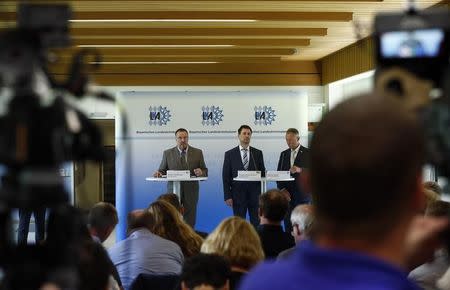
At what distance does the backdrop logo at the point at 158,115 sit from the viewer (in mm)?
12812

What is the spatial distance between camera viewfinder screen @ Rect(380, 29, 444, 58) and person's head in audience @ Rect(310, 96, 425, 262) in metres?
0.53

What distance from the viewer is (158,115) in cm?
1285

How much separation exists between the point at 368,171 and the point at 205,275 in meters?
2.25

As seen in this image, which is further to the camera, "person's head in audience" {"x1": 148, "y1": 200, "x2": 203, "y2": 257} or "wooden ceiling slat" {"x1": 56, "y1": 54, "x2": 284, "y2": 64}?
"wooden ceiling slat" {"x1": 56, "y1": 54, "x2": 284, "y2": 64}

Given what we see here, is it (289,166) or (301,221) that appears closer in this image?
(301,221)

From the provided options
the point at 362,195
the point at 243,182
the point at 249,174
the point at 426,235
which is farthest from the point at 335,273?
the point at 243,182

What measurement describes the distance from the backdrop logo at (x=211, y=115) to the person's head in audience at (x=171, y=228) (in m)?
7.64

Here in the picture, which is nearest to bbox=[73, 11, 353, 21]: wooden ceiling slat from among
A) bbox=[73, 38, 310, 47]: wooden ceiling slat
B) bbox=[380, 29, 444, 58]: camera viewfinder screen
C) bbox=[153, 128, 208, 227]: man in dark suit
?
bbox=[73, 38, 310, 47]: wooden ceiling slat

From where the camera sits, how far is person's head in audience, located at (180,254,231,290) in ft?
10.2

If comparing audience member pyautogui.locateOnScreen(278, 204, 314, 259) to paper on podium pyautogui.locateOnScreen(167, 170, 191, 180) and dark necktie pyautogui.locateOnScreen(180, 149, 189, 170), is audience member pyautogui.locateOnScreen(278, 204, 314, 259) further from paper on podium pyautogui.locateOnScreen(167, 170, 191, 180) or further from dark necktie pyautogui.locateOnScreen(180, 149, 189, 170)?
dark necktie pyautogui.locateOnScreen(180, 149, 189, 170)

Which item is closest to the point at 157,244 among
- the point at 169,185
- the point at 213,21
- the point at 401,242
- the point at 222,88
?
the point at 401,242

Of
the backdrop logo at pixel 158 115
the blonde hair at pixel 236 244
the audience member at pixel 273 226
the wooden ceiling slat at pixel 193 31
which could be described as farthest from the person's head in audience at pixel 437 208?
the backdrop logo at pixel 158 115

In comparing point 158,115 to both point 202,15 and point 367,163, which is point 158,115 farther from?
point 367,163

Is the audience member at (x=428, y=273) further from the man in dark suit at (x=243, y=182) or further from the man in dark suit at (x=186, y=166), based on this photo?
the man in dark suit at (x=186, y=166)
